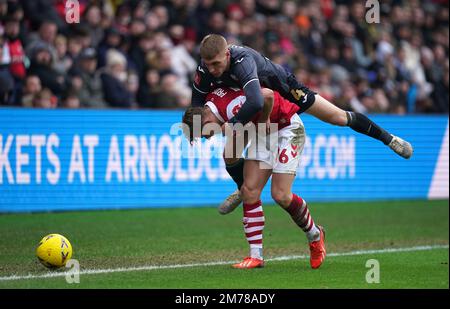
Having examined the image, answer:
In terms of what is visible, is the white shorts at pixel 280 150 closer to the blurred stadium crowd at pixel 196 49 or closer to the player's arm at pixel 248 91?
the player's arm at pixel 248 91

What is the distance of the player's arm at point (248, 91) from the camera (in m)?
8.87

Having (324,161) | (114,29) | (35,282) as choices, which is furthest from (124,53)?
(35,282)

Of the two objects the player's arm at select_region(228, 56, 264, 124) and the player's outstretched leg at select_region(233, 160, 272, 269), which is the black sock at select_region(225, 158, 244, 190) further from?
the player's arm at select_region(228, 56, 264, 124)

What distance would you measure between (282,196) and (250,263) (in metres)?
0.77

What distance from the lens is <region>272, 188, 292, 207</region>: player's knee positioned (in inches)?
371

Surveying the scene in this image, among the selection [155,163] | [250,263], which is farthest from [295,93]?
[155,163]

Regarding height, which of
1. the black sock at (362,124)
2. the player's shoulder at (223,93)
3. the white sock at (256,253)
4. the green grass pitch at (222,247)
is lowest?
the green grass pitch at (222,247)

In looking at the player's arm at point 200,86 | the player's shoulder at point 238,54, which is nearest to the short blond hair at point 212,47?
the player's shoulder at point 238,54

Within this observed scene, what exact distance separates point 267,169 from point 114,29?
8205 millimetres

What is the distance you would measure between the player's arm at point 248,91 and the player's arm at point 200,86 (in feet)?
1.63

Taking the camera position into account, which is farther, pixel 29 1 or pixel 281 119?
pixel 29 1

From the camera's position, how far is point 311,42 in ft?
70.7

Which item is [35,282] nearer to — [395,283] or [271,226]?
[395,283]

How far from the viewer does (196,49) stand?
18.7 metres
